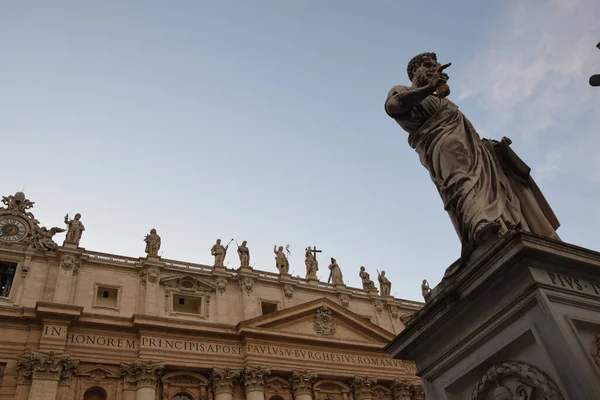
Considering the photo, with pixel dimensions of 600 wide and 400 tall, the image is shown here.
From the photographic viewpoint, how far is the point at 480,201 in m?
5.55

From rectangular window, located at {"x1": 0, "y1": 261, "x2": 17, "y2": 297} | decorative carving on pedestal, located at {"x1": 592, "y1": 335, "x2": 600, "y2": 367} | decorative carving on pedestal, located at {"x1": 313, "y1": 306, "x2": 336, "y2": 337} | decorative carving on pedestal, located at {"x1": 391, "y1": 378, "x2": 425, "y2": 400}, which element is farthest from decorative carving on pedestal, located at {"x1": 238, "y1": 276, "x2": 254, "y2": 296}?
decorative carving on pedestal, located at {"x1": 592, "y1": 335, "x2": 600, "y2": 367}

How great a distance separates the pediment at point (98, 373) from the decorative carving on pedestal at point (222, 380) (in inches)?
162

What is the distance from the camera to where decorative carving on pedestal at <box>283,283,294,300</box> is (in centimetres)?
2884

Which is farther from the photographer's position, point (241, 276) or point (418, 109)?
point (241, 276)

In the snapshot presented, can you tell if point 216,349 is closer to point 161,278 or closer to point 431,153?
point 161,278

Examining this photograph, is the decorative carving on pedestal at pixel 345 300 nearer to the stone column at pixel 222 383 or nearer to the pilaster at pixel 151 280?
the stone column at pixel 222 383

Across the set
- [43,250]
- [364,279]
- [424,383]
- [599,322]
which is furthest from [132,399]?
[599,322]

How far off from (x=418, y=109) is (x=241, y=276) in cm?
2230

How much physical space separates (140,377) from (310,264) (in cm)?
1222

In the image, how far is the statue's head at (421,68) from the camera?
6625 millimetres

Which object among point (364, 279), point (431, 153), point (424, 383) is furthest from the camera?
point (364, 279)

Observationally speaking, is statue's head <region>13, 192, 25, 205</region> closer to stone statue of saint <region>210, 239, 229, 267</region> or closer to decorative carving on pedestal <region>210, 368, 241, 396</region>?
stone statue of saint <region>210, 239, 229, 267</region>

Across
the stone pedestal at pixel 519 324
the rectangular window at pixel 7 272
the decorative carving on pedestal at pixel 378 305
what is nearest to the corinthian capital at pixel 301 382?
the decorative carving on pedestal at pixel 378 305

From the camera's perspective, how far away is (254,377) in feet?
79.6
